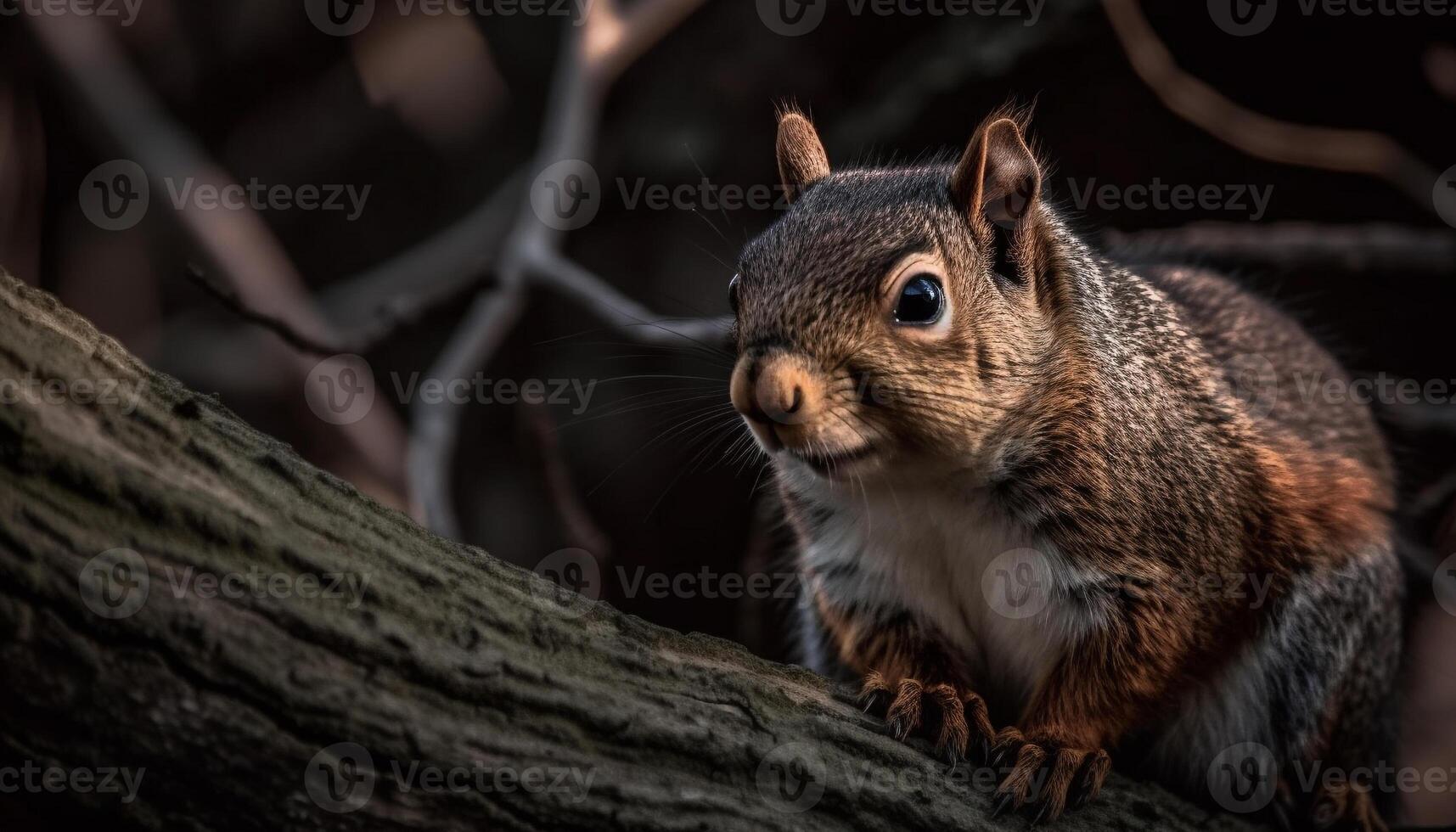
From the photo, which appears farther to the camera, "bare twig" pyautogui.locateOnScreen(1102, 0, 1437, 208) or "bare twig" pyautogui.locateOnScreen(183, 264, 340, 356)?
"bare twig" pyautogui.locateOnScreen(1102, 0, 1437, 208)

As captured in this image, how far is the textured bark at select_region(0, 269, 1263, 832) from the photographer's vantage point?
1298 mm

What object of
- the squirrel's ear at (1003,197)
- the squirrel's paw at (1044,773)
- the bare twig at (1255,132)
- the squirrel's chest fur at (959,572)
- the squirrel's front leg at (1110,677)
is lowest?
the squirrel's paw at (1044,773)

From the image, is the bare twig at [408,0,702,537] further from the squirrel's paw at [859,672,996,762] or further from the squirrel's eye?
the squirrel's paw at [859,672,996,762]

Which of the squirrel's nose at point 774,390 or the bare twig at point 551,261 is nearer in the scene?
the squirrel's nose at point 774,390

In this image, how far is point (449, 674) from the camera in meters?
1.47

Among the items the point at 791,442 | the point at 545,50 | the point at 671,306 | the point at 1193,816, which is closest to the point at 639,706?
the point at 791,442

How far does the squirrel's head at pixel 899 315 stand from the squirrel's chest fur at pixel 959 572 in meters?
0.13

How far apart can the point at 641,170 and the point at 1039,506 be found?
2.51 m

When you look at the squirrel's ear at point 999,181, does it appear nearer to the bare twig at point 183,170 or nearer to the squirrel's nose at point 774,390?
the squirrel's nose at point 774,390

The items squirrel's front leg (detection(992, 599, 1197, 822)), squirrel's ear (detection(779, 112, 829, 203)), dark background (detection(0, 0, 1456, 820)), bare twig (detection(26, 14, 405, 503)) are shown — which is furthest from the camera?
bare twig (detection(26, 14, 405, 503))

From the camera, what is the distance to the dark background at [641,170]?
3439 mm

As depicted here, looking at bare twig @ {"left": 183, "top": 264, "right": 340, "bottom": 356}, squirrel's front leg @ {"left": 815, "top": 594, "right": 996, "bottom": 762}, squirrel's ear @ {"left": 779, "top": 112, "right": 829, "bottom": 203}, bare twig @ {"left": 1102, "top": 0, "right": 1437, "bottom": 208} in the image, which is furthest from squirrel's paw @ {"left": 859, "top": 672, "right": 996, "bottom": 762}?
bare twig @ {"left": 1102, "top": 0, "right": 1437, "bottom": 208}

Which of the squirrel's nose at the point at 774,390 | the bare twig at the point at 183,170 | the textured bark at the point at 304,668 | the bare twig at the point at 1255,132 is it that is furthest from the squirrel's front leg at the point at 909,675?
the bare twig at the point at 183,170

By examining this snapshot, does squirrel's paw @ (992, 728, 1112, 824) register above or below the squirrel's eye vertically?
below
